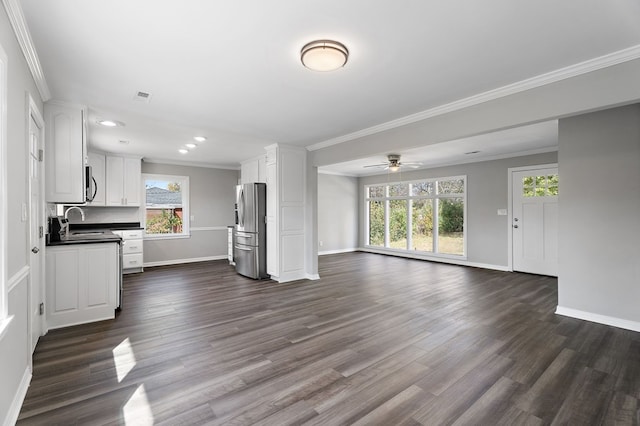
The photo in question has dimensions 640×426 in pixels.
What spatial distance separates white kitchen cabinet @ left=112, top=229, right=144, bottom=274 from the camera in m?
6.08

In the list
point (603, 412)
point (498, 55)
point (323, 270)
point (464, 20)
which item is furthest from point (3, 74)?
point (323, 270)

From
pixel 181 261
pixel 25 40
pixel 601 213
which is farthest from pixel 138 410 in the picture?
pixel 181 261

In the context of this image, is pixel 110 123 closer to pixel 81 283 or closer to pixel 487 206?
pixel 81 283

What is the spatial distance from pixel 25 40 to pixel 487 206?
24.3ft

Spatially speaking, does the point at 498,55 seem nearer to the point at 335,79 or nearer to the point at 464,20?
the point at 464,20

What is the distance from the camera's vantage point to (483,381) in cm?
225

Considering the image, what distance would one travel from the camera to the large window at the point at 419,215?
24.3 ft

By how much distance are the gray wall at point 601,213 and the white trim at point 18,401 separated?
5.07 meters

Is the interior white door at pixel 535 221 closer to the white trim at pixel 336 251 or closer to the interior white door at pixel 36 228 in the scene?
the white trim at pixel 336 251

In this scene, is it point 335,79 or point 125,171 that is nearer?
point 335,79

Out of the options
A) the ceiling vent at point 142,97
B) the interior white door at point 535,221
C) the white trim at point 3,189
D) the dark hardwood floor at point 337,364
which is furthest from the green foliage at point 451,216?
the white trim at point 3,189

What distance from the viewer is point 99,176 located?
6.02 m

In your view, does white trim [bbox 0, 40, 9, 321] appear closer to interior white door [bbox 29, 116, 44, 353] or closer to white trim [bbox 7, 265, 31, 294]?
white trim [bbox 7, 265, 31, 294]

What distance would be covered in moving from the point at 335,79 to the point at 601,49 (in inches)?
79.9
